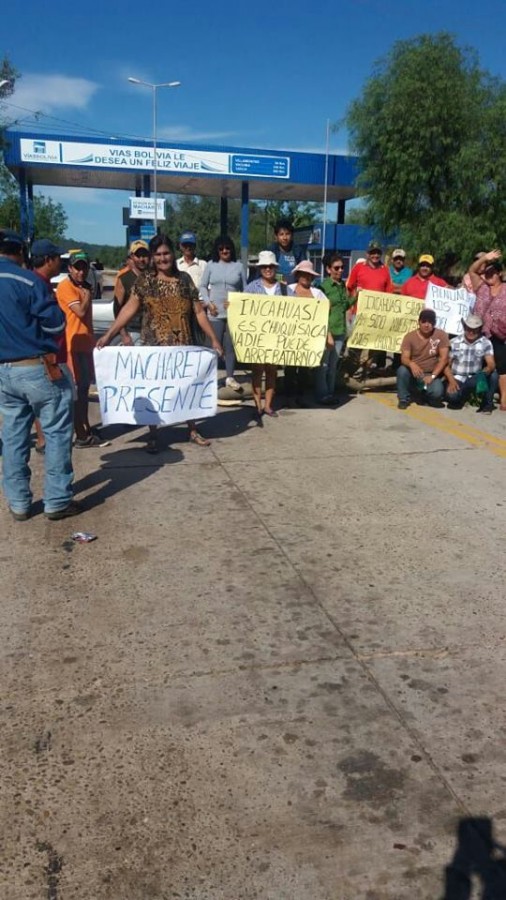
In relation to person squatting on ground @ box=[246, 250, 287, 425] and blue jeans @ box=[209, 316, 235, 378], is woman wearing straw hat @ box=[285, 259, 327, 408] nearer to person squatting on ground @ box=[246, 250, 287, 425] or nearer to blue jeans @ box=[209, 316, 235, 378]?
person squatting on ground @ box=[246, 250, 287, 425]

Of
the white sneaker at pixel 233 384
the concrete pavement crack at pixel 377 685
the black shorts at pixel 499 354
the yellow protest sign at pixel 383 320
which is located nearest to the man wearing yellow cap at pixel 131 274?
the white sneaker at pixel 233 384

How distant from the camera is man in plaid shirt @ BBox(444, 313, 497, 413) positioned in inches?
335

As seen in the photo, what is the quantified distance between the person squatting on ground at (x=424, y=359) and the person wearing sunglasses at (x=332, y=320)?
76 cm

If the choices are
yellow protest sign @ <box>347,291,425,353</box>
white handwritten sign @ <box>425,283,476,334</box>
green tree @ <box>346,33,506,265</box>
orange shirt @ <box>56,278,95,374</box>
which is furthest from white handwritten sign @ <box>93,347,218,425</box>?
green tree @ <box>346,33,506,265</box>

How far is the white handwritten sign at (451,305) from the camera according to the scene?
9.57m

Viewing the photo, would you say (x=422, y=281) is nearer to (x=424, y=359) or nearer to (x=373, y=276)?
(x=373, y=276)

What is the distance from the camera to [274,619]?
3.75 meters

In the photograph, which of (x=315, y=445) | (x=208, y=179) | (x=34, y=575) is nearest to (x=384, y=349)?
(x=315, y=445)

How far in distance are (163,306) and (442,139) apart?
17664 mm

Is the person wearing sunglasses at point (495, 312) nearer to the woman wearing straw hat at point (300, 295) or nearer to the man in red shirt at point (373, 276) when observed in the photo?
the man in red shirt at point (373, 276)

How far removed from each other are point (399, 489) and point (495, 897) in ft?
12.3

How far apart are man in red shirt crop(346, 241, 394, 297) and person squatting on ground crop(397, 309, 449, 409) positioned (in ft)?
4.10

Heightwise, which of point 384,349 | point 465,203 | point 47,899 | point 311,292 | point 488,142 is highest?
point 488,142

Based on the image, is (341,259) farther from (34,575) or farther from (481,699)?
(481,699)
